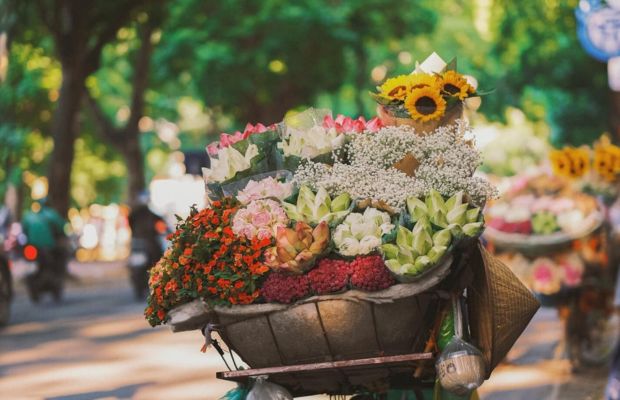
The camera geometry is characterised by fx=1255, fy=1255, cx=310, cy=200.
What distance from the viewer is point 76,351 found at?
1395cm

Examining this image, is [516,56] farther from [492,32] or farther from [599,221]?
[599,221]

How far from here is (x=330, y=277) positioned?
15.2ft

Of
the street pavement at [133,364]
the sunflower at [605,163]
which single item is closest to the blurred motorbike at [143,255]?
the street pavement at [133,364]

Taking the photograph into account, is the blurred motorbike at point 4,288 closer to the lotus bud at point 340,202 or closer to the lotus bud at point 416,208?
the lotus bud at point 340,202

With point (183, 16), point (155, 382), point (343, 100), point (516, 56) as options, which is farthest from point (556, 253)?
point (343, 100)

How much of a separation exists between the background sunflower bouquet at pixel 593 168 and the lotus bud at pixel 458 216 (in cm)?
816

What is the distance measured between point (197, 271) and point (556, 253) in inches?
301

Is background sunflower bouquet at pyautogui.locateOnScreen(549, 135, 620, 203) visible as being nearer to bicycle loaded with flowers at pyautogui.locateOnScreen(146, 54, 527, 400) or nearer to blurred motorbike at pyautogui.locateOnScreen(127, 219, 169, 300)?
bicycle loaded with flowers at pyautogui.locateOnScreen(146, 54, 527, 400)

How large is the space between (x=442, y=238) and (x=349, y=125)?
84 cm

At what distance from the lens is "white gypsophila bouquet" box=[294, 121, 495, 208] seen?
497 cm

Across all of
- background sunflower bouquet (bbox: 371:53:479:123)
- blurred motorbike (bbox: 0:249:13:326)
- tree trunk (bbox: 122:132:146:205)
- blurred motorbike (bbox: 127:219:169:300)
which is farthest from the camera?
tree trunk (bbox: 122:132:146:205)

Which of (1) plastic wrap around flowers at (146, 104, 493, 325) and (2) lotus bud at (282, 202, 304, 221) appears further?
(2) lotus bud at (282, 202, 304, 221)

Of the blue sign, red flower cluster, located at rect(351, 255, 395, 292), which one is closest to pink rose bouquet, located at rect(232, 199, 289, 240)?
red flower cluster, located at rect(351, 255, 395, 292)

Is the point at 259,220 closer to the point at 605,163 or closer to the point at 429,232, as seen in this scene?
the point at 429,232
